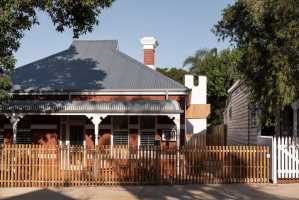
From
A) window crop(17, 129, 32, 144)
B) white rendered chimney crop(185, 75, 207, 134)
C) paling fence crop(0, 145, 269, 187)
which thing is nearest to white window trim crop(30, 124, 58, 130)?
window crop(17, 129, 32, 144)

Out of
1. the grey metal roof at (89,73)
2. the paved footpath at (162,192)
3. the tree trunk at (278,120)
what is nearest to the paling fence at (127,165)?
the paved footpath at (162,192)

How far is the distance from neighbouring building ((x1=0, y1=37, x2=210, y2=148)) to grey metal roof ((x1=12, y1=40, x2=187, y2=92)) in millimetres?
46

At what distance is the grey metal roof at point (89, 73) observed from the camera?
2709 centimetres

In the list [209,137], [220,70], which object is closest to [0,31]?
[209,137]

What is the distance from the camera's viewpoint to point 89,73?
1133 inches

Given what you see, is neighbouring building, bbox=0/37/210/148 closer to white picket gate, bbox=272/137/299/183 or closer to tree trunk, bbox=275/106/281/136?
tree trunk, bbox=275/106/281/136

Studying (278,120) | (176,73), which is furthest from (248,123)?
(176,73)

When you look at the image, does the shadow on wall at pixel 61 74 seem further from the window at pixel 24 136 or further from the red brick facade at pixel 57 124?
the window at pixel 24 136

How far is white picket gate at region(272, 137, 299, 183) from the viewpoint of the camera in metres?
20.2

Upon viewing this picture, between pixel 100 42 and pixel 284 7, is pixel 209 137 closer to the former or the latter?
pixel 100 42

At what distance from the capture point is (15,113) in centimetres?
2453

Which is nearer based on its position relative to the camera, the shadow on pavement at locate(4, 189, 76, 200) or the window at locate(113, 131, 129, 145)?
the shadow on pavement at locate(4, 189, 76, 200)

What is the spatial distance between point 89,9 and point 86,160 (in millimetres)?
5789

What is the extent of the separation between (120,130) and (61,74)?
445cm
